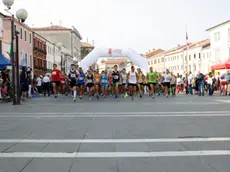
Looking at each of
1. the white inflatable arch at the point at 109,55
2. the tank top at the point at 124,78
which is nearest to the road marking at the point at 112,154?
the tank top at the point at 124,78

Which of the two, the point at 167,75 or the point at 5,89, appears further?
the point at 167,75

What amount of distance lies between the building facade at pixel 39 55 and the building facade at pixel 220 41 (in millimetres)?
33809

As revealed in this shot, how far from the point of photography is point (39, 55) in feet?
227

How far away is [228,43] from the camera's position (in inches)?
2916

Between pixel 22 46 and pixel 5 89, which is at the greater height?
pixel 22 46

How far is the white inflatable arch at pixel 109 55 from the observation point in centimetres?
3135

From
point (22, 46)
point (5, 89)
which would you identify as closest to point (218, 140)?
point (5, 89)

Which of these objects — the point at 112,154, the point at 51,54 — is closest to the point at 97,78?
the point at 112,154

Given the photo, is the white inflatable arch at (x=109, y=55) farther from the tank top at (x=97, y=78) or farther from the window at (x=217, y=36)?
the window at (x=217, y=36)
